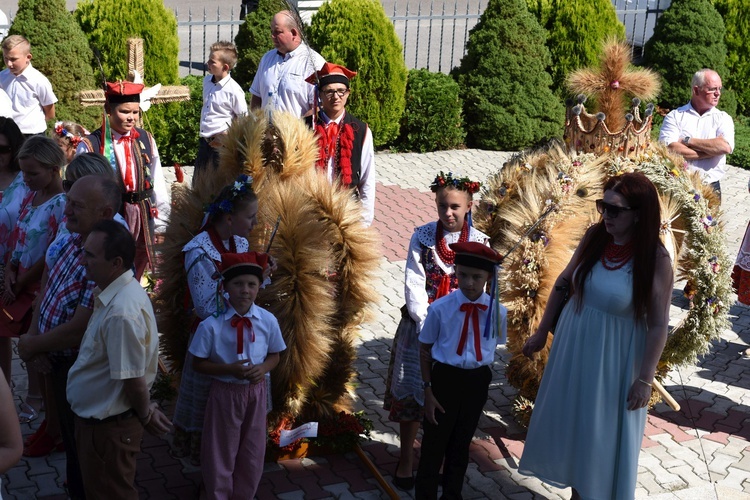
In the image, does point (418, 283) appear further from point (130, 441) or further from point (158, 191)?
point (158, 191)

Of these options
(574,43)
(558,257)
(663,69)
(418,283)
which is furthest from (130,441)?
(663,69)

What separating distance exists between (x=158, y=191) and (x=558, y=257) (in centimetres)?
295

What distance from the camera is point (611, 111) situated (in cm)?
645

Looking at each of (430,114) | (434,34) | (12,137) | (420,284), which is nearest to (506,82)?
(430,114)

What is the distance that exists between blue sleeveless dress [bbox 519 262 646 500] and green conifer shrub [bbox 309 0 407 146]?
8256 millimetres

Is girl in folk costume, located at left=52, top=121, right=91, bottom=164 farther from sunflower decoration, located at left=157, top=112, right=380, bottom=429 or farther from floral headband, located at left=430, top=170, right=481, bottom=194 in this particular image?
floral headband, located at left=430, top=170, right=481, bottom=194

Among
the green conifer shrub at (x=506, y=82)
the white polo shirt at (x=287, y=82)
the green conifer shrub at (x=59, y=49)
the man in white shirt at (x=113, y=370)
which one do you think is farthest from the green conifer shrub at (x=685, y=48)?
the man in white shirt at (x=113, y=370)

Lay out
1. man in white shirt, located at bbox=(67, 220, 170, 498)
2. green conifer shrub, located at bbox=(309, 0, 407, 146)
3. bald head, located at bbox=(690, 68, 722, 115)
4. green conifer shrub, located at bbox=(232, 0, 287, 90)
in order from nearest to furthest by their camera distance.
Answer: man in white shirt, located at bbox=(67, 220, 170, 498), bald head, located at bbox=(690, 68, 722, 115), green conifer shrub, located at bbox=(309, 0, 407, 146), green conifer shrub, located at bbox=(232, 0, 287, 90)

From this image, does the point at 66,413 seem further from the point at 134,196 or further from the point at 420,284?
the point at 134,196

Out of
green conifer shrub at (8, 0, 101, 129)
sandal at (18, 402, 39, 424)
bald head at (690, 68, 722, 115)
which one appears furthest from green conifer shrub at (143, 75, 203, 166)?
sandal at (18, 402, 39, 424)

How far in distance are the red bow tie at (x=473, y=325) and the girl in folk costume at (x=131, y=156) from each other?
8.17 feet

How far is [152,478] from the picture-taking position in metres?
5.24

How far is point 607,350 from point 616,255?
0.48 meters

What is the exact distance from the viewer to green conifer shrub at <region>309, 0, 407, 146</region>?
12461 mm
